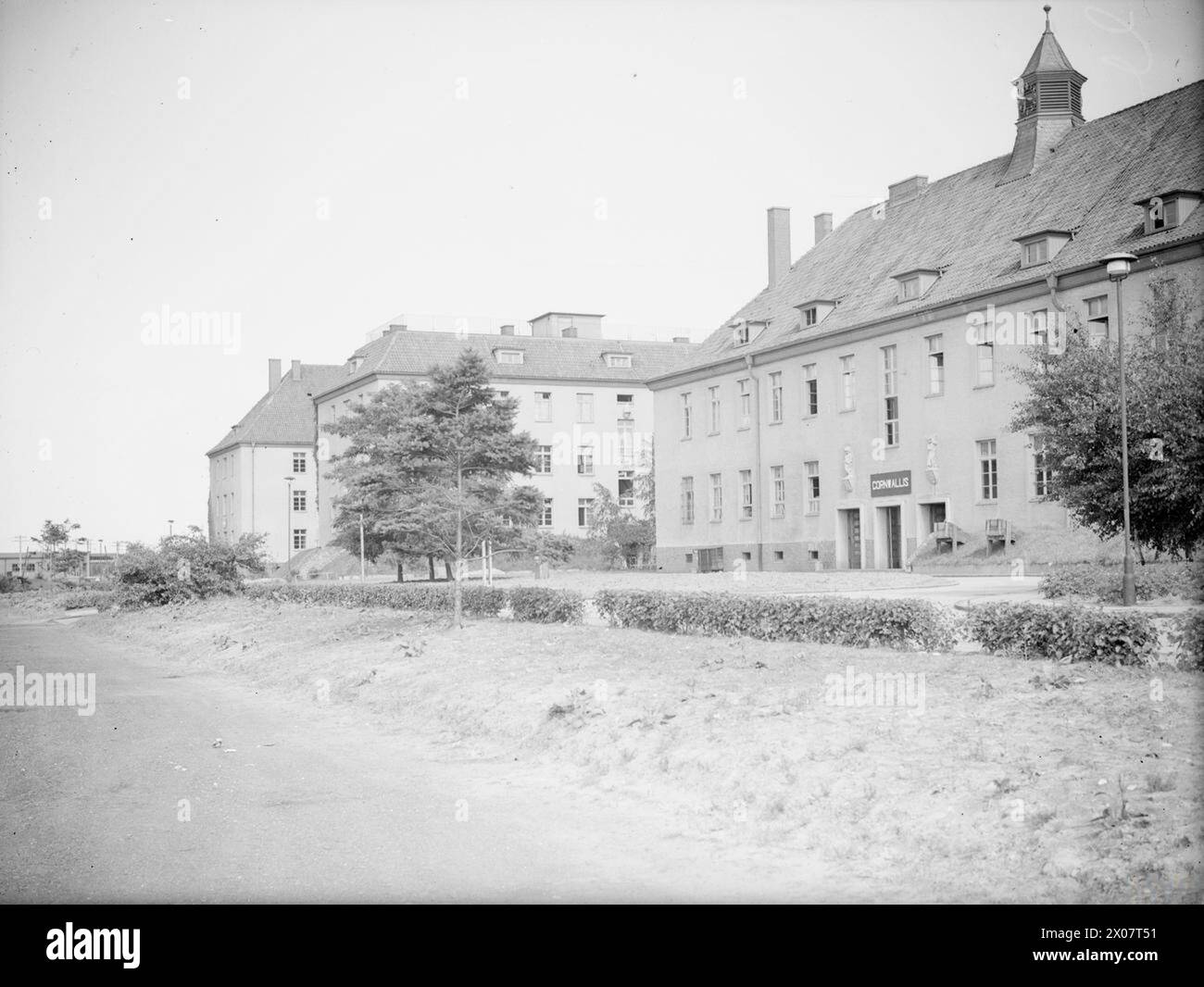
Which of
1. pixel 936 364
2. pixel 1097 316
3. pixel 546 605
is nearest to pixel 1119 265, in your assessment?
pixel 546 605

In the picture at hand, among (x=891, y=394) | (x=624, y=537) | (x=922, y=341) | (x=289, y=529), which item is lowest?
(x=624, y=537)

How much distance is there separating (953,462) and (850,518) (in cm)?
578

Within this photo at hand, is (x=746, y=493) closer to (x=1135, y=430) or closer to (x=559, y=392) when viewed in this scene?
(x=1135, y=430)

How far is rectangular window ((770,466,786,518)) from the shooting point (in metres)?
45.7

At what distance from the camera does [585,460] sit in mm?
76125

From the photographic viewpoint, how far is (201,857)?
795 centimetres

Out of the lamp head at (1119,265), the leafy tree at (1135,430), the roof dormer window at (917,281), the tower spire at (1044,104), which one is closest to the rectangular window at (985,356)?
the roof dormer window at (917,281)

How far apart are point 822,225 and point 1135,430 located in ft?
110

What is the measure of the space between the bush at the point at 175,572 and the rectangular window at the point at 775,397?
2057cm

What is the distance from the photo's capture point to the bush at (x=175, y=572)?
37188mm

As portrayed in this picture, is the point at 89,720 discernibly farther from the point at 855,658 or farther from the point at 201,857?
the point at 855,658

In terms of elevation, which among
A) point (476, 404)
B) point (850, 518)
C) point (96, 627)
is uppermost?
point (476, 404)

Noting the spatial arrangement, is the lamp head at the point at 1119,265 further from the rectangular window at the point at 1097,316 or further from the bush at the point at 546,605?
the rectangular window at the point at 1097,316
